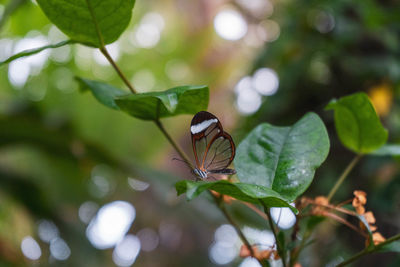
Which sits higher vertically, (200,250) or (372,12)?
(372,12)

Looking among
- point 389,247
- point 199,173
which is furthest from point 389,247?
point 199,173

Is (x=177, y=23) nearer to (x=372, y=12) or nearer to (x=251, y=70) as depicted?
(x=251, y=70)

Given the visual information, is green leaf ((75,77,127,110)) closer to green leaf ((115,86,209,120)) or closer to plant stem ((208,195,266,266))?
green leaf ((115,86,209,120))

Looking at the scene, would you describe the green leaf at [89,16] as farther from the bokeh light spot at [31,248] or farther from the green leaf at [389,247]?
the bokeh light spot at [31,248]

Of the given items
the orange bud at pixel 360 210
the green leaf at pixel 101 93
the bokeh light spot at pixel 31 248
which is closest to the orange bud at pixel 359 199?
the orange bud at pixel 360 210

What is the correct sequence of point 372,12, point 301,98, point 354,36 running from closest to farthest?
point 372,12
point 354,36
point 301,98

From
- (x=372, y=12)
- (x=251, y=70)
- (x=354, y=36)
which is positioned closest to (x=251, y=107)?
(x=251, y=70)
